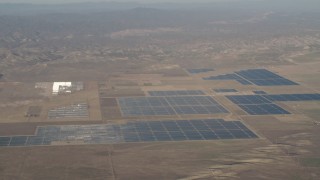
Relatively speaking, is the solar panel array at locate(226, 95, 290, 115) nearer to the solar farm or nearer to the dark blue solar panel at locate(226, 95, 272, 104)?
the dark blue solar panel at locate(226, 95, 272, 104)

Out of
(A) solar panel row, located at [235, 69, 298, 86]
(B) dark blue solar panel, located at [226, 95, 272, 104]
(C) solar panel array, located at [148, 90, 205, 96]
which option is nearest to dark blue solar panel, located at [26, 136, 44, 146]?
(C) solar panel array, located at [148, 90, 205, 96]

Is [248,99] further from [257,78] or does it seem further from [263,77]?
[263,77]

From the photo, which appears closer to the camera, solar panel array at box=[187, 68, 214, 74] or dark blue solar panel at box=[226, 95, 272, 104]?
dark blue solar panel at box=[226, 95, 272, 104]

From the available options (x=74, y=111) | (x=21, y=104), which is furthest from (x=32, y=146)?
(x=21, y=104)

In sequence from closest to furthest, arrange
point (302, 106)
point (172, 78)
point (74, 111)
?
point (74, 111) < point (302, 106) < point (172, 78)

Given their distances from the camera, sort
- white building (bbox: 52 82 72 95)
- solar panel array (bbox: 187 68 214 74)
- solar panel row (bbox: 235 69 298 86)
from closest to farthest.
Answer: white building (bbox: 52 82 72 95)
solar panel row (bbox: 235 69 298 86)
solar panel array (bbox: 187 68 214 74)

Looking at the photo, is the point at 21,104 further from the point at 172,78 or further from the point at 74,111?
the point at 172,78
